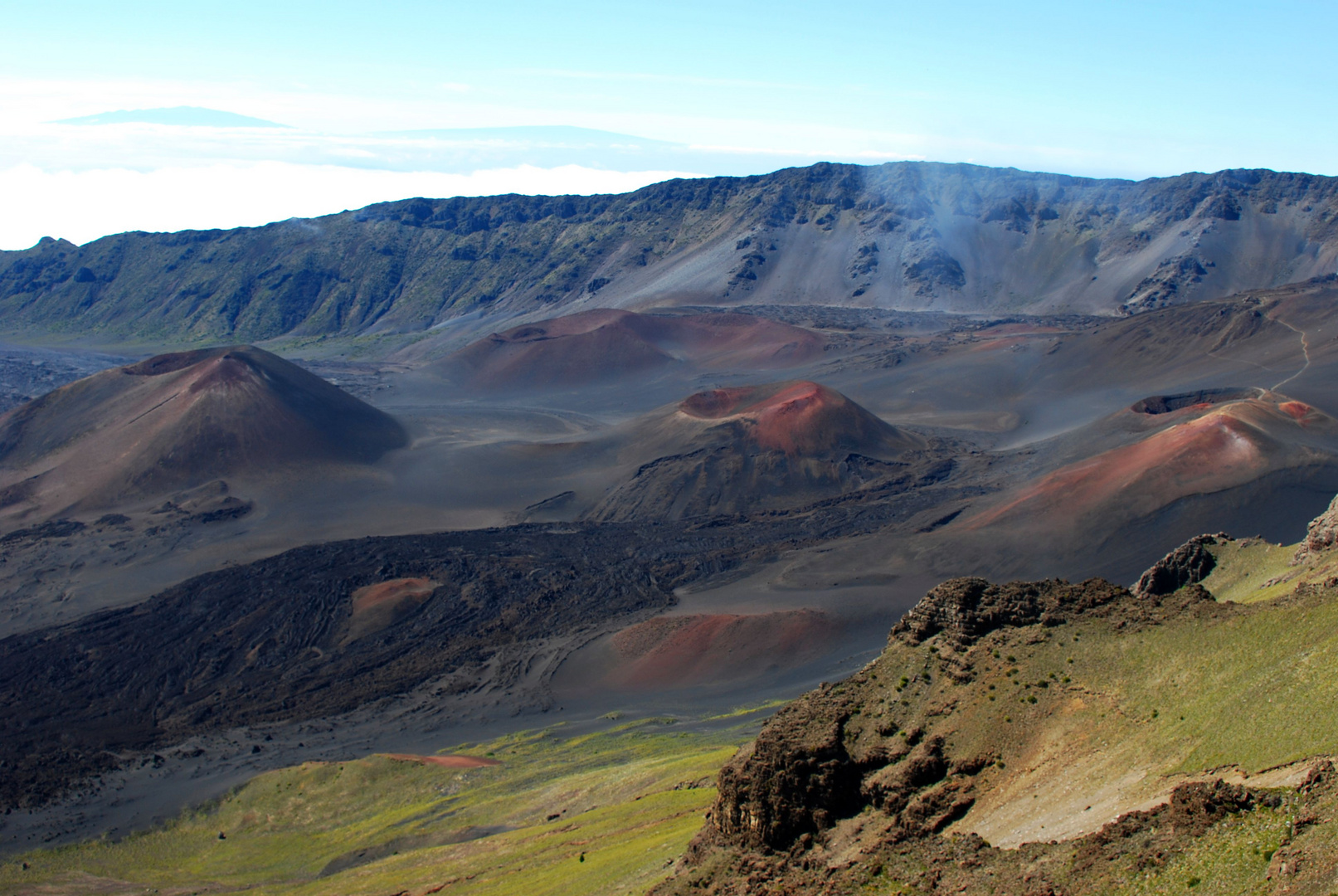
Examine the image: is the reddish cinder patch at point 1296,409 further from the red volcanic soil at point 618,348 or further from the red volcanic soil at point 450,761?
the red volcanic soil at point 618,348

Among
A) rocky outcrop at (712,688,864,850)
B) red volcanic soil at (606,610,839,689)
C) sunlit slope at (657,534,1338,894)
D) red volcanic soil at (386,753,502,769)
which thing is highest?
sunlit slope at (657,534,1338,894)

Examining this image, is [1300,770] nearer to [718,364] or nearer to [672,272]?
[718,364]

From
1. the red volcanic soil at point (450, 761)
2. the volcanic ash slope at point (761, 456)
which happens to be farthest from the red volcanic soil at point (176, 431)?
the red volcanic soil at point (450, 761)

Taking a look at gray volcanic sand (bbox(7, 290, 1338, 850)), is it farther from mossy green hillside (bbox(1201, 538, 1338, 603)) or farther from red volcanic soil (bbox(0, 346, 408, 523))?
mossy green hillside (bbox(1201, 538, 1338, 603))

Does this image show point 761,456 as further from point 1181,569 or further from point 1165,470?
point 1181,569

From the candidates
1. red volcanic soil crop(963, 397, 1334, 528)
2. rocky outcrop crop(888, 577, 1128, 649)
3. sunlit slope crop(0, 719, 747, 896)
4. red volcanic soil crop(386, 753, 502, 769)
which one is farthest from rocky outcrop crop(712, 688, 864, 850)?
red volcanic soil crop(963, 397, 1334, 528)

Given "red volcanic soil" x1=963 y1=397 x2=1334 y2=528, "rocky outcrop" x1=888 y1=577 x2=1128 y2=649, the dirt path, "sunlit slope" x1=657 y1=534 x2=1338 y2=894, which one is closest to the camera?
"sunlit slope" x1=657 y1=534 x2=1338 y2=894

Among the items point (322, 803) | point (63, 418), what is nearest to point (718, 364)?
point (63, 418)
